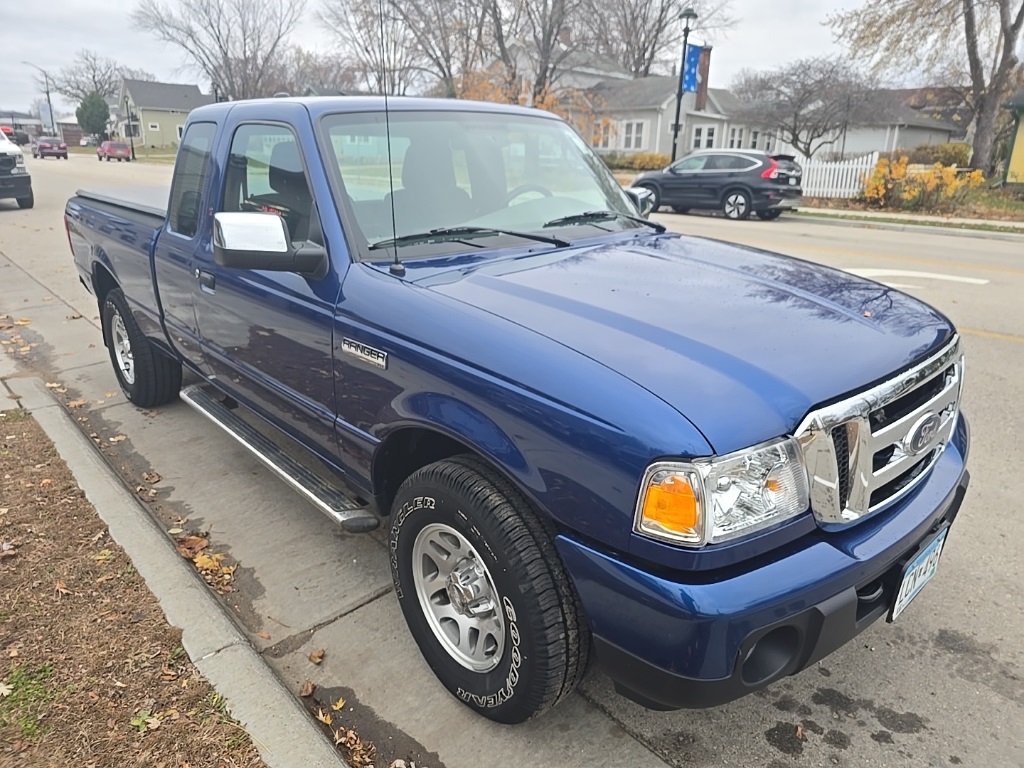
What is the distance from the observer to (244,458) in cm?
445

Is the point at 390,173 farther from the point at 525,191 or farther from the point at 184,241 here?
the point at 184,241

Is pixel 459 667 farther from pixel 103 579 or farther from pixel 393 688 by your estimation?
pixel 103 579

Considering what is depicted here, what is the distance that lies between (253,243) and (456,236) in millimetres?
774

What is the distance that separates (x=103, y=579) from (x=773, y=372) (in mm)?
2741

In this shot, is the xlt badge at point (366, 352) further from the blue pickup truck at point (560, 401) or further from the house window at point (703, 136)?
the house window at point (703, 136)

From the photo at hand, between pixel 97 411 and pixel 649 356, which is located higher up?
pixel 649 356

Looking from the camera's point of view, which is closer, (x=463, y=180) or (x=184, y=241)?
(x=463, y=180)

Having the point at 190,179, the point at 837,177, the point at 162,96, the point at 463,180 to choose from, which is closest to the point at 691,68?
the point at 837,177

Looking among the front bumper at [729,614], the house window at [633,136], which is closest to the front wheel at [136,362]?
the front bumper at [729,614]

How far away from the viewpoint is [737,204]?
58.4ft

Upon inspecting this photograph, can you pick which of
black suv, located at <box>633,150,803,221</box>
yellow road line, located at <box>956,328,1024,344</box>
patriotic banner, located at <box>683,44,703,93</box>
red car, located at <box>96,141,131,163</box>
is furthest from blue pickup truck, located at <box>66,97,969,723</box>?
red car, located at <box>96,141,131,163</box>

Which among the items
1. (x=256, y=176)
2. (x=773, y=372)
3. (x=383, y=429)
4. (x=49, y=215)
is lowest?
(x=49, y=215)

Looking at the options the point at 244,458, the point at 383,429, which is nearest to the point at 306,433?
the point at 383,429

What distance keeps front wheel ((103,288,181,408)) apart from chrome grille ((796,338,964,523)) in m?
4.14
